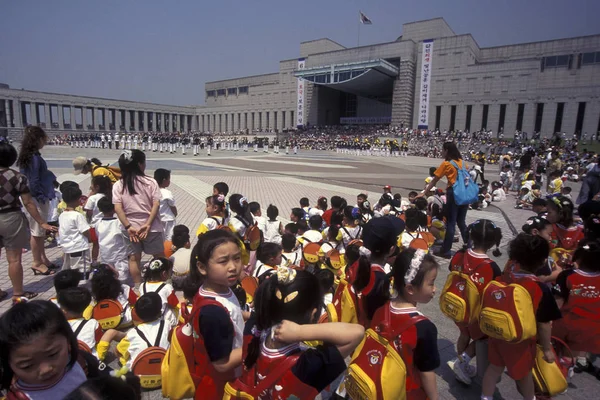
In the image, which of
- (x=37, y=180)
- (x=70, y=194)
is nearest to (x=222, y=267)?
(x=70, y=194)

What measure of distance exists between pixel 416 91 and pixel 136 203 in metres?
50.6

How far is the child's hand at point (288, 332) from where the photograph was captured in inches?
56.7

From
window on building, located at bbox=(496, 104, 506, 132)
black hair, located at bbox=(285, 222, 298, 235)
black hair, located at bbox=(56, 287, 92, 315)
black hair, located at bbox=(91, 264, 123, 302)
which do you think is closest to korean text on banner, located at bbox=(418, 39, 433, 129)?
window on building, located at bbox=(496, 104, 506, 132)

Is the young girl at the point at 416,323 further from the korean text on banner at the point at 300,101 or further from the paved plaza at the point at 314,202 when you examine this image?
the korean text on banner at the point at 300,101

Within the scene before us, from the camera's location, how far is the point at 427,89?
47.8 m

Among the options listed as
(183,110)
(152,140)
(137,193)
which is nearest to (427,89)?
(152,140)

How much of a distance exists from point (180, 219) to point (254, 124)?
2588 inches

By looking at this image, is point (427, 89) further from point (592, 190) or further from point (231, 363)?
point (231, 363)

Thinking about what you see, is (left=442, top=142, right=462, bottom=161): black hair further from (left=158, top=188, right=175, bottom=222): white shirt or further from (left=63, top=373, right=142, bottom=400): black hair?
(left=63, top=373, right=142, bottom=400): black hair

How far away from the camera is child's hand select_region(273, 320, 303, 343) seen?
4.73 ft

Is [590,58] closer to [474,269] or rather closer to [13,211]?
[474,269]

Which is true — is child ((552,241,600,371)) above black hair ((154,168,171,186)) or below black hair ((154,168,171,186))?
below

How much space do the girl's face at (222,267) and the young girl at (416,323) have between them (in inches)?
35.3

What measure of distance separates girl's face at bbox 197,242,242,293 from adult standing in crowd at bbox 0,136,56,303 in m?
3.19
